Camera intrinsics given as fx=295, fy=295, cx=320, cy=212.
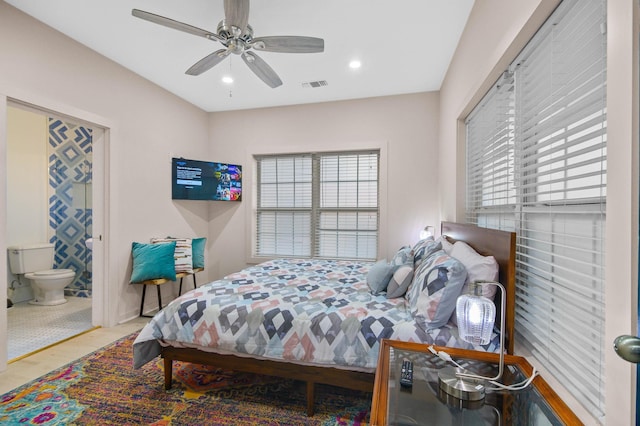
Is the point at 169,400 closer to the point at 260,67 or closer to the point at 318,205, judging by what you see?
the point at 260,67

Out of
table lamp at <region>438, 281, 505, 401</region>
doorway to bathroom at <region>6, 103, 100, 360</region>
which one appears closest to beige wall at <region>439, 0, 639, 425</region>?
table lamp at <region>438, 281, 505, 401</region>

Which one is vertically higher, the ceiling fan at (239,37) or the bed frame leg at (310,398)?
the ceiling fan at (239,37)

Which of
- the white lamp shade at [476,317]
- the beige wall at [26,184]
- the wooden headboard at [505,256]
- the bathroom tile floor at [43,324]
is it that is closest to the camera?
the white lamp shade at [476,317]

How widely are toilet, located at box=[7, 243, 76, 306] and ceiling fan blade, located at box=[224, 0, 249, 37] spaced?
3.83m

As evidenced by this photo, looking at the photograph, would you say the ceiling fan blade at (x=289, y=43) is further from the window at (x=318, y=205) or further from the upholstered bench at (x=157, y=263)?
the upholstered bench at (x=157, y=263)

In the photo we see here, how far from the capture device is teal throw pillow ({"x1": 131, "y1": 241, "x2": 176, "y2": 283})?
3285 millimetres

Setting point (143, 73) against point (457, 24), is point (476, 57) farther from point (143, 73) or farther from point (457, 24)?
point (143, 73)

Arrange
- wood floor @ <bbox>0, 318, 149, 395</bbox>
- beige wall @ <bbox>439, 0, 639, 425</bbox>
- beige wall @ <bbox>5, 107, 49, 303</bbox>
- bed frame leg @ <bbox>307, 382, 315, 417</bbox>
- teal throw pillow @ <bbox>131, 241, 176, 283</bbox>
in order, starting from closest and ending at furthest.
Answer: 1. beige wall @ <bbox>439, 0, 639, 425</bbox>
2. bed frame leg @ <bbox>307, 382, 315, 417</bbox>
3. wood floor @ <bbox>0, 318, 149, 395</bbox>
4. teal throw pillow @ <bbox>131, 241, 176, 283</bbox>
5. beige wall @ <bbox>5, 107, 49, 303</bbox>

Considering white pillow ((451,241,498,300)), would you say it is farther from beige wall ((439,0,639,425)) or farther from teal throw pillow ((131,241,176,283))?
teal throw pillow ((131,241,176,283))

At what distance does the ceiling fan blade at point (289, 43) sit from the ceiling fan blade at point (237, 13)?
13 centimetres

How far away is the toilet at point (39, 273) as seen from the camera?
3676 millimetres

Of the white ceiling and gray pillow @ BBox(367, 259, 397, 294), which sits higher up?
the white ceiling

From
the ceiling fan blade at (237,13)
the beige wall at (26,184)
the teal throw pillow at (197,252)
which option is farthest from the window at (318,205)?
the beige wall at (26,184)

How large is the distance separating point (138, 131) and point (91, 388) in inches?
105
